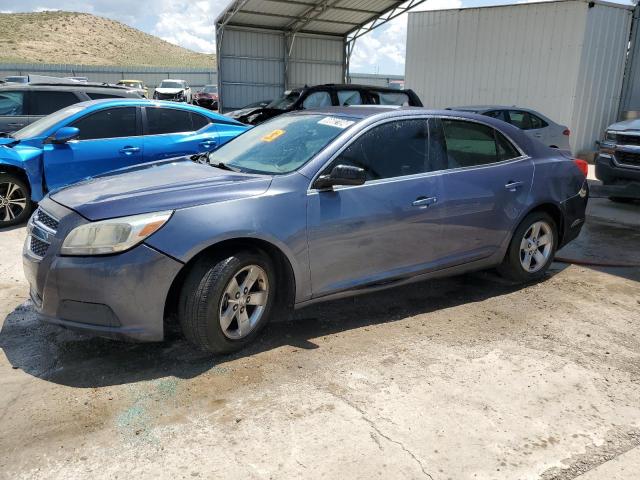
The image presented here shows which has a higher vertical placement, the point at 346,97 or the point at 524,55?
the point at 524,55

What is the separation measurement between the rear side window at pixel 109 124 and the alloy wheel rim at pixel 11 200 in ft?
3.22

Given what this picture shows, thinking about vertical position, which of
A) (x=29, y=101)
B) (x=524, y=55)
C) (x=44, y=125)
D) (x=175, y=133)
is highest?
(x=524, y=55)

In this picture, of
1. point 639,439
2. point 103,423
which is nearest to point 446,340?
point 639,439

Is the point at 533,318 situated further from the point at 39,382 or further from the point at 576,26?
the point at 576,26

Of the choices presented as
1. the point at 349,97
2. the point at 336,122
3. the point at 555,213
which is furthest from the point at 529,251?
the point at 349,97

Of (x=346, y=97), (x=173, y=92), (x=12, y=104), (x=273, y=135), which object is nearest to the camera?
(x=273, y=135)

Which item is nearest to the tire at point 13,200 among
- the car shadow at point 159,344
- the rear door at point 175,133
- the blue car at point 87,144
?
the blue car at point 87,144

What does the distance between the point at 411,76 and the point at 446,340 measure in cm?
1489

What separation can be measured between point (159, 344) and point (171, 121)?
14.3 ft

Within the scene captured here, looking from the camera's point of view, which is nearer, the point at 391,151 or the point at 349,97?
the point at 391,151

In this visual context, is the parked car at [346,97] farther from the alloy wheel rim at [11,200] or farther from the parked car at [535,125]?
the alloy wheel rim at [11,200]

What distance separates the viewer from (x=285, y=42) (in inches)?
698

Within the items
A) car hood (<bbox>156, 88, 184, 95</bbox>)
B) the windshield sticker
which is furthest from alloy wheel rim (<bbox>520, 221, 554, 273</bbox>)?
car hood (<bbox>156, 88, 184, 95</bbox>)

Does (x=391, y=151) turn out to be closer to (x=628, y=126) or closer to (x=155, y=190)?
(x=155, y=190)
